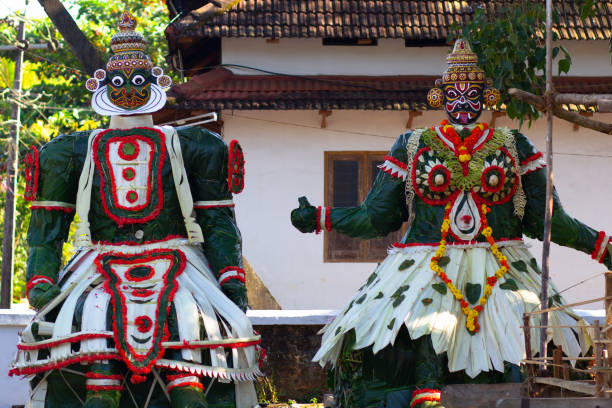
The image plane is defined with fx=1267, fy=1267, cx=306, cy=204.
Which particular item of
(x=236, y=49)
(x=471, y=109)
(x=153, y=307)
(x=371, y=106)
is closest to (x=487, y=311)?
(x=471, y=109)

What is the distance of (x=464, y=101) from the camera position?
24.4 ft

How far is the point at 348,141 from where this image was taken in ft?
50.1

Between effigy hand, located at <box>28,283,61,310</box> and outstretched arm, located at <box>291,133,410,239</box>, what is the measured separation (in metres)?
1.43

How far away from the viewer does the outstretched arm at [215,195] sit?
7371mm

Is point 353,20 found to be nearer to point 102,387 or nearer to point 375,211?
point 375,211

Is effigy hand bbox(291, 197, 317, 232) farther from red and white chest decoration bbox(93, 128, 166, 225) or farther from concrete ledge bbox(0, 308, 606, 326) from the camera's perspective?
concrete ledge bbox(0, 308, 606, 326)

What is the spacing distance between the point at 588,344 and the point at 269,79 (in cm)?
854

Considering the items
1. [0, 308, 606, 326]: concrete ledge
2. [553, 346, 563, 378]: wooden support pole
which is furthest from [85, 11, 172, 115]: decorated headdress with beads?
[0, 308, 606, 326]: concrete ledge

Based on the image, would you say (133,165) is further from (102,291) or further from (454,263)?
(454,263)

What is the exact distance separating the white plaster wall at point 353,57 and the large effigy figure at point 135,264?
755 cm

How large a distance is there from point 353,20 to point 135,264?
8.18 m

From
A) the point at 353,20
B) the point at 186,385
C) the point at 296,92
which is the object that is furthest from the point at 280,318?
the point at 353,20

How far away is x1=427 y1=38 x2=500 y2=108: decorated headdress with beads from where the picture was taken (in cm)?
743

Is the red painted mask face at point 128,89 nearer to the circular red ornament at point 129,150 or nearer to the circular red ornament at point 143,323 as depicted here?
the circular red ornament at point 129,150
